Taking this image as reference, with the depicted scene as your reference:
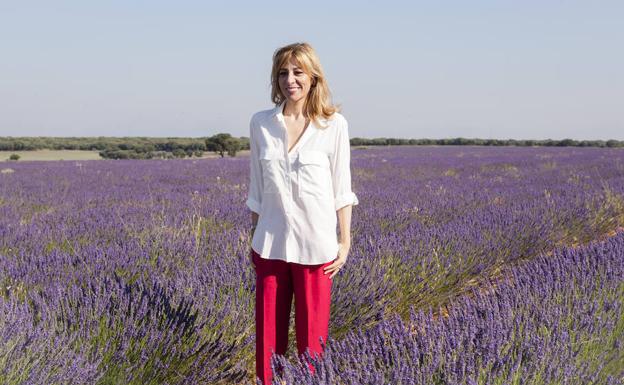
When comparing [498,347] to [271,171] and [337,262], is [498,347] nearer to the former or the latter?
[337,262]

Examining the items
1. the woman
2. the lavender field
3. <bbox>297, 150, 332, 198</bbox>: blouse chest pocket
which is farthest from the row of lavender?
<bbox>297, 150, 332, 198</bbox>: blouse chest pocket

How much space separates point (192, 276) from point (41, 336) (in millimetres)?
934

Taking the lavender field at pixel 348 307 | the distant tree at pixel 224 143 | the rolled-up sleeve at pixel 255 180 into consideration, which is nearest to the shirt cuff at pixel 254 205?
the rolled-up sleeve at pixel 255 180

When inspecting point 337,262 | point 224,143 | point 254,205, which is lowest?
point 337,262

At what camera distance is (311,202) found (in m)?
1.94

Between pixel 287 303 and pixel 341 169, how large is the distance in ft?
1.79

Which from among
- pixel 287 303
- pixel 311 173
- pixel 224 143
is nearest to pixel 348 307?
pixel 287 303

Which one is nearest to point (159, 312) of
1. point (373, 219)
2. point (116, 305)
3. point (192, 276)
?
point (116, 305)

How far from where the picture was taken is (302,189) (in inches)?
76.0

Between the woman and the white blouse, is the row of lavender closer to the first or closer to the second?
the woman

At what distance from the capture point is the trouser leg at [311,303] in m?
1.97

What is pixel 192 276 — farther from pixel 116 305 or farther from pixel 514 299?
pixel 514 299

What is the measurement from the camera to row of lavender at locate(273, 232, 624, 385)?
1.57m

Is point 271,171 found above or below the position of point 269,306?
above
